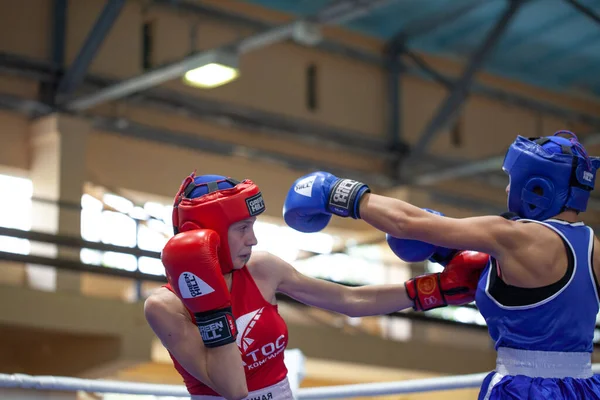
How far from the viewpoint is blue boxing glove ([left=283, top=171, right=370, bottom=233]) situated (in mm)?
2426

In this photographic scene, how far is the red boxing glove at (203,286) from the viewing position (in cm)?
218

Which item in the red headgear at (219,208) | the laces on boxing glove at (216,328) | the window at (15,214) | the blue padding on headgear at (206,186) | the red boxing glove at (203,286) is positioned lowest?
the laces on boxing glove at (216,328)

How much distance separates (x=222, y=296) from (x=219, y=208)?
0.23 m

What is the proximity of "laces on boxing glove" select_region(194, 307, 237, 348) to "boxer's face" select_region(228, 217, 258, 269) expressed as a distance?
198 millimetres

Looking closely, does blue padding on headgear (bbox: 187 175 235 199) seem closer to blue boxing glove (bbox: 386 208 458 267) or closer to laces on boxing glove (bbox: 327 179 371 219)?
laces on boxing glove (bbox: 327 179 371 219)

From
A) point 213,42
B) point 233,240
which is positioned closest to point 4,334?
point 213,42

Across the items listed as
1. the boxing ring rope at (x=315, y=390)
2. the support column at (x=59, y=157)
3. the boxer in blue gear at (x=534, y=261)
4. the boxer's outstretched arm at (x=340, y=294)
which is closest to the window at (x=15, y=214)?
the support column at (x=59, y=157)

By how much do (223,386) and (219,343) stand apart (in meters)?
0.10

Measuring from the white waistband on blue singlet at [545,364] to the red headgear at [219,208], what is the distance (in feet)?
2.39

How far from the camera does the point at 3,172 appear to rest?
28.8 feet

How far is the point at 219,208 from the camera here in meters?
2.31

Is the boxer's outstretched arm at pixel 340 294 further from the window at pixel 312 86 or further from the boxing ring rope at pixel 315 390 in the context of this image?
the window at pixel 312 86

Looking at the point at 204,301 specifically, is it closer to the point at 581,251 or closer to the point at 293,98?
the point at 581,251

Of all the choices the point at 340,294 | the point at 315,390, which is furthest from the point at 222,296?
the point at 315,390
